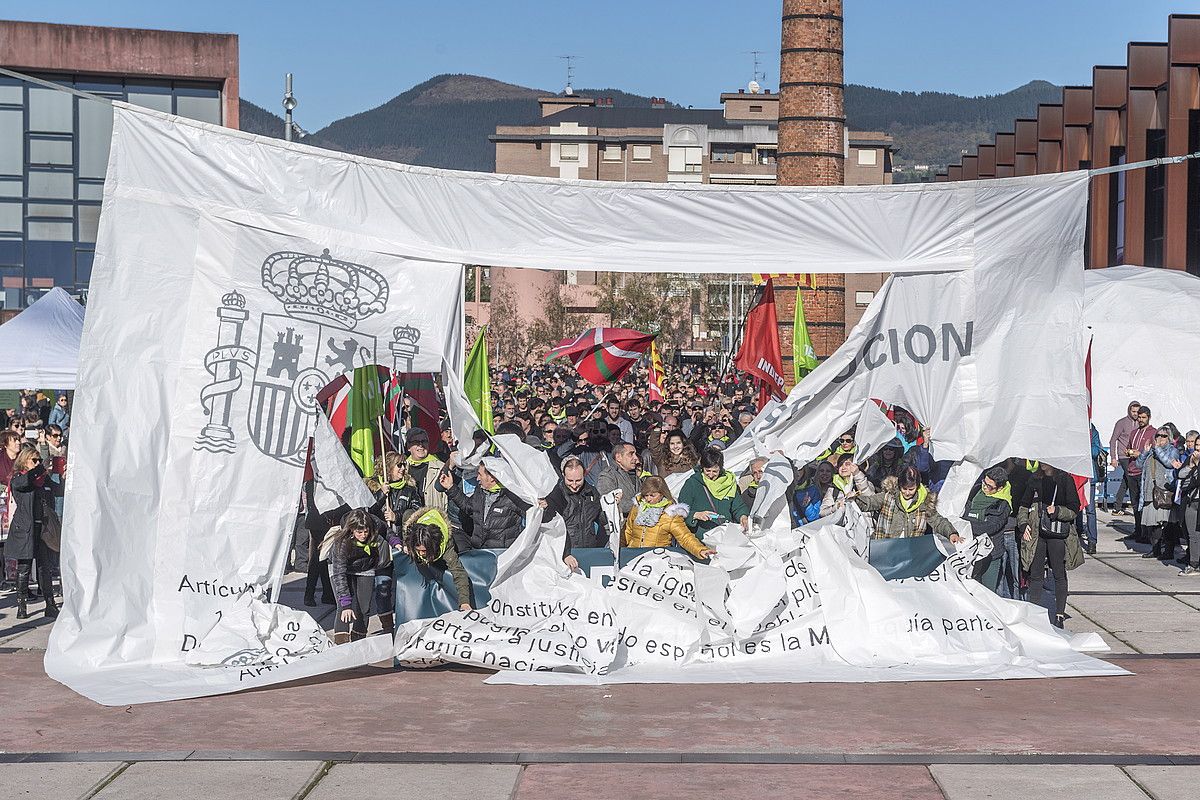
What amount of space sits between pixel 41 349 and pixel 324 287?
10582 mm

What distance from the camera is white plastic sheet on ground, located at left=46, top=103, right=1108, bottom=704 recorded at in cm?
1034

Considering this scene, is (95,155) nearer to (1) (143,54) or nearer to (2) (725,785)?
(1) (143,54)

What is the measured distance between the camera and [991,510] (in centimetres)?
1279

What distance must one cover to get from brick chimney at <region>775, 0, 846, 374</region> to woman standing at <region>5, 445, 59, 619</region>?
2184 centimetres

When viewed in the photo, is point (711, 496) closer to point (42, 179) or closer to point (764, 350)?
point (764, 350)

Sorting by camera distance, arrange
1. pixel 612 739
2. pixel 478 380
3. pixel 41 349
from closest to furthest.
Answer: pixel 612 739
pixel 478 380
pixel 41 349

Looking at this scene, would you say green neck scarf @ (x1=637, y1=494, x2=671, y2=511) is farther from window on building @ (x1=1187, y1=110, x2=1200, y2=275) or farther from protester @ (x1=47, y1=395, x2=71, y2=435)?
window on building @ (x1=1187, y1=110, x2=1200, y2=275)

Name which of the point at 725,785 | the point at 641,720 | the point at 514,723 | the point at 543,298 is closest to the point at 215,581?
the point at 514,723

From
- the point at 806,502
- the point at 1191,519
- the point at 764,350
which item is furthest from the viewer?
the point at 764,350

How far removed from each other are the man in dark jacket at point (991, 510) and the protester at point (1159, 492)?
5.62 metres

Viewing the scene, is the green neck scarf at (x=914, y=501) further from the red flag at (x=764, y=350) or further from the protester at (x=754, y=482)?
the red flag at (x=764, y=350)

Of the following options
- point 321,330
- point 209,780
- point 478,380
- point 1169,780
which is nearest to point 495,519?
point 321,330

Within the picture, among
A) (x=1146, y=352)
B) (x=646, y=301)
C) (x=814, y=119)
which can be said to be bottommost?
(x=1146, y=352)

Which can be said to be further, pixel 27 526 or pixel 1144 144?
pixel 1144 144
